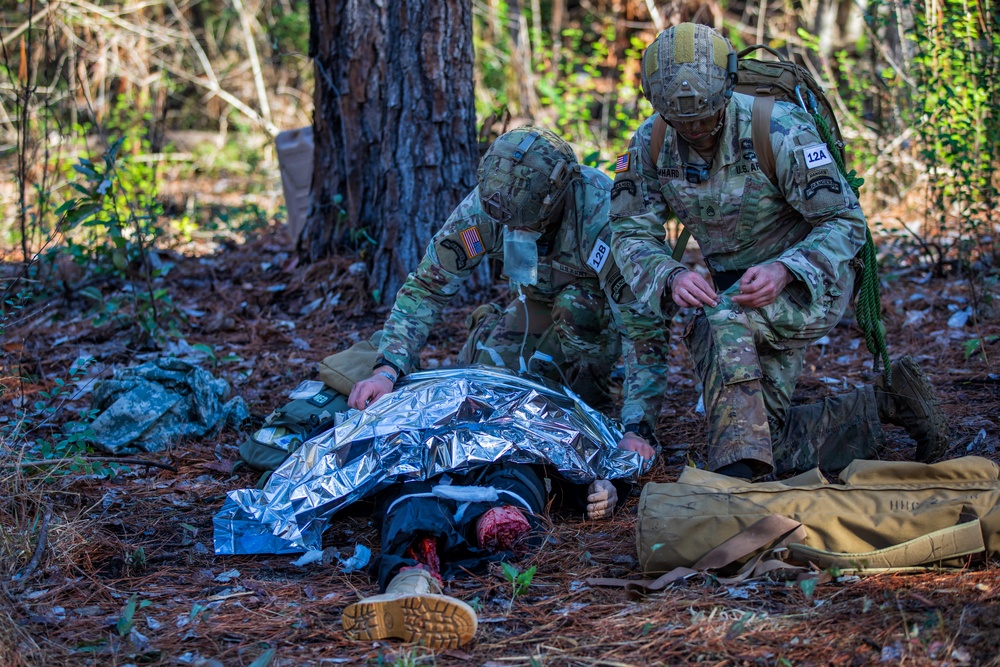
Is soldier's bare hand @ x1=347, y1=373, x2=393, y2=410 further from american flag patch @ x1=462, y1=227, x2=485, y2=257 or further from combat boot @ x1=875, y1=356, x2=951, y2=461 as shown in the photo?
combat boot @ x1=875, y1=356, x2=951, y2=461

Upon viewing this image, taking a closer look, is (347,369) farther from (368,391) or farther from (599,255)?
(599,255)

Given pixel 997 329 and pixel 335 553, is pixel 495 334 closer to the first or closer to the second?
pixel 335 553

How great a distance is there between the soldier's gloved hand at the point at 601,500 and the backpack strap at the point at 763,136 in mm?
1240

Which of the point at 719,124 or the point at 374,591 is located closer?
the point at 374,591

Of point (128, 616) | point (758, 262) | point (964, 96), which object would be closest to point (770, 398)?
point (758, 262)

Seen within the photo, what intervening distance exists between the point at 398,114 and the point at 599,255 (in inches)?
80.4

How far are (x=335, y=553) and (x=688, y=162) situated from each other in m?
1.87

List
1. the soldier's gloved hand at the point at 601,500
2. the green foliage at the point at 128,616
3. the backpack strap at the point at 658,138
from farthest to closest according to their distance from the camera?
the backpack strap at the point at 658,138
the soldier's gloved hand at the point at 601,500
the green foliage at the point at 128,616

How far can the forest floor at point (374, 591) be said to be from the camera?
2145 millimetres

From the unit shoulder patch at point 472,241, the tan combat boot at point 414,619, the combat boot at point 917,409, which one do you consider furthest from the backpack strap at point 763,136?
the tan combat boot at point 414,619

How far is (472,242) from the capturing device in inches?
145

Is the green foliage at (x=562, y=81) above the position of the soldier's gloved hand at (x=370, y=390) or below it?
above

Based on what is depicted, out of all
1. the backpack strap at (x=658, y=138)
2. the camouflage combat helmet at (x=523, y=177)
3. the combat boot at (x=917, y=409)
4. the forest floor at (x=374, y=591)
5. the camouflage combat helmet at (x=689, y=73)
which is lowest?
the forest floor at (x=374, y=591)

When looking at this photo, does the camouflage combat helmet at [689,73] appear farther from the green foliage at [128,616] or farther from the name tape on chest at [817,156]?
the green foliage at [128,616]
